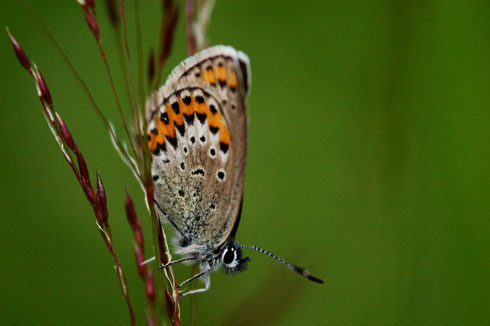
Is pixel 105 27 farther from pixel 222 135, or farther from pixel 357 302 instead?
pixel 357 302

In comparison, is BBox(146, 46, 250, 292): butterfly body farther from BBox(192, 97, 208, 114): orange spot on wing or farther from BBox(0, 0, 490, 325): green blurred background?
BBox(0, 0, 490, 325): green blurred background

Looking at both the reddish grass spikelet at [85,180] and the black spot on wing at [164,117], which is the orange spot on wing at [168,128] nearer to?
the black spot on wing at [164,117]

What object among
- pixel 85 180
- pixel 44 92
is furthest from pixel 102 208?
pixel 44 92

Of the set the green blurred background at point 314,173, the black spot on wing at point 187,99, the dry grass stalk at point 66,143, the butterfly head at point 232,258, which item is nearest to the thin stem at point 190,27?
the green blurred background at point 314,173

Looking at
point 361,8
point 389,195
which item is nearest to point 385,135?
point 389,195

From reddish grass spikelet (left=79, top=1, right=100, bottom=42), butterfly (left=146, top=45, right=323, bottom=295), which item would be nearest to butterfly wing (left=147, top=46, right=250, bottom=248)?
butterfly (left=146, top=45, right=323, bottom=295)

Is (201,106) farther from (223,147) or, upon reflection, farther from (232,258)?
(232,258)
